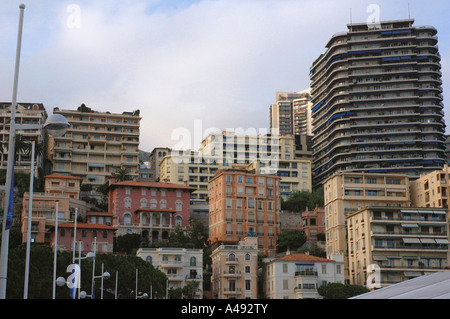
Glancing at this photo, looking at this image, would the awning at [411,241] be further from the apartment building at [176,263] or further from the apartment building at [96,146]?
the apartment building at [96,146]

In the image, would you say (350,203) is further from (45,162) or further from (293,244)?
(45,162)

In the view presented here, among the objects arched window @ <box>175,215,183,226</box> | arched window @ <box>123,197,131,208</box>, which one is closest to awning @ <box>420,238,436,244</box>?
arched window @ <box>175,215,183,226</box>

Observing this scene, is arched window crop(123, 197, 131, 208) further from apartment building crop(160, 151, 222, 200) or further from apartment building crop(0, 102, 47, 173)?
apartment building crop(160, 151, 222, 200)

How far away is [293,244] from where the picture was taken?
127m

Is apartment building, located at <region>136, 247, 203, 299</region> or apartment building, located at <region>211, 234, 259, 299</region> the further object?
apartment building, located at <region>136, 247, 203, 299</region>

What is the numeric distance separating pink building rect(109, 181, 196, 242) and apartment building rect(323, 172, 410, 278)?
89.9 ft

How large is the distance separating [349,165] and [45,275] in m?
110

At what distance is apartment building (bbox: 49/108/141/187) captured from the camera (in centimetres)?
16325

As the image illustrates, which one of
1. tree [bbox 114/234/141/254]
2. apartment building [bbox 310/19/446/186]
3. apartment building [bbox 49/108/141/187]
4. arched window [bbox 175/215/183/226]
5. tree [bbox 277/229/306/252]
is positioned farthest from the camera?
apartment building [bbox 310/19/446/186]

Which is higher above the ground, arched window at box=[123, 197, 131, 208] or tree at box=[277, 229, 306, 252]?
arched window at box=[123, 197, 131, 208]

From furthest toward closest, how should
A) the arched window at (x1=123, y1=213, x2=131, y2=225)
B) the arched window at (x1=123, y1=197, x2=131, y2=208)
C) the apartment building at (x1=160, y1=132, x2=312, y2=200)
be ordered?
the apartment building at (x1=160, y1=132, x2=312, y2=200) < the arched window at (x1=123, y1=197, x2=131, y2=208) < the arched window at (x1=123, y1=213, x2=131, y2=225)

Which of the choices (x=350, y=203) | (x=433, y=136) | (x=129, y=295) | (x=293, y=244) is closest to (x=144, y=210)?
(x=293, y=244)

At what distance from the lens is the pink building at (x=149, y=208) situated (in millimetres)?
126188
